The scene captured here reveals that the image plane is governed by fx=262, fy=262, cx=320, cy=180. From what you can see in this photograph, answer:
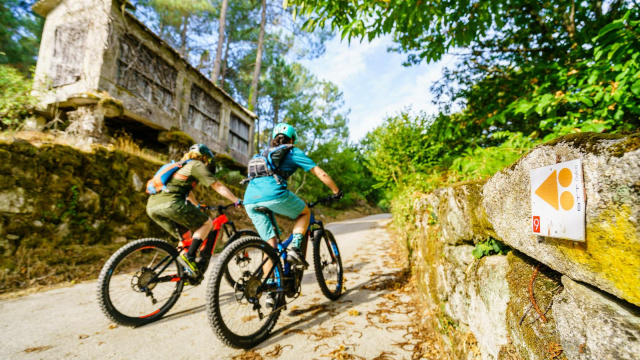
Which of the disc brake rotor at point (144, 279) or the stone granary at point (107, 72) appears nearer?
the disc brake rotor at point (144, 279)

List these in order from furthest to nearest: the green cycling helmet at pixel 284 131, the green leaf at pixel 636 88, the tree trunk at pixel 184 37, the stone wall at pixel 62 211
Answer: the tree trunk at pixel 184 37, the stone wall at pixel 62 211, the green cycling helmet at pixel 284 131, the green leaf at pixel 636 88

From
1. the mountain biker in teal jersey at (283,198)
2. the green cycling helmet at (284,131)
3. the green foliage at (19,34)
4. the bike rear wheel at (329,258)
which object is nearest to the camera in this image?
the mountain biker in teal jersey at (283,198)

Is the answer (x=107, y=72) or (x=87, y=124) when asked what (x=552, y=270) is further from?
(x=107, y=72)

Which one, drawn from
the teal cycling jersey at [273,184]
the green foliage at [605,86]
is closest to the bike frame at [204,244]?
the teal cycling jersey at [273,184]

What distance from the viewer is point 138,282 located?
2.77m

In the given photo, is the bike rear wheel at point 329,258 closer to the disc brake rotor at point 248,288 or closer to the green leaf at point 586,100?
the disc brake rotor at point 248,288

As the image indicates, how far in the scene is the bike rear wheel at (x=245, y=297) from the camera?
86.4 inches

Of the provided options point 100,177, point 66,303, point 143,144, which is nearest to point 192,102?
point 143,144

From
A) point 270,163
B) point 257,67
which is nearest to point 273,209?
point 270,163

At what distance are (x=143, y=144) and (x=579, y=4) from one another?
13422 mm

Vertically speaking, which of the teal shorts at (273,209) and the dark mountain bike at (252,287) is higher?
the teal shorts at (273,209)

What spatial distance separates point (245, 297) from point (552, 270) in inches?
90.0

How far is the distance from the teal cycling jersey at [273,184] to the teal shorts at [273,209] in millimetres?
46

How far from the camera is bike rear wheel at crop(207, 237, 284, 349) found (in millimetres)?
2193
